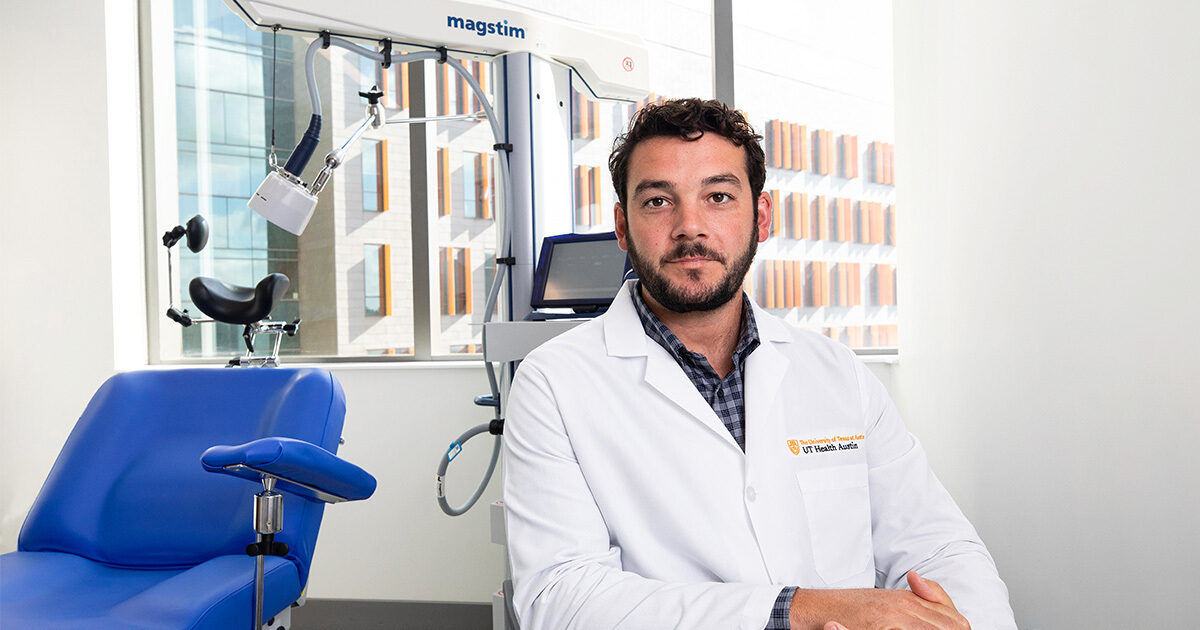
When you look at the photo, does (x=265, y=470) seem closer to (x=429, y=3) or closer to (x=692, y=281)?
(x=692, y=281)

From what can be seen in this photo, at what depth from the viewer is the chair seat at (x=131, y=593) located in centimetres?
125

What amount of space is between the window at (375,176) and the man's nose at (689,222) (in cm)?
211

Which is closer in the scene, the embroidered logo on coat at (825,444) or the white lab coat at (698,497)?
the white lab coat at (698,497)

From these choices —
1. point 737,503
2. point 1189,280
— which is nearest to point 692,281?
point 737,503

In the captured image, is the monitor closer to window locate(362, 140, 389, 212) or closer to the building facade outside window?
the building facade outside window

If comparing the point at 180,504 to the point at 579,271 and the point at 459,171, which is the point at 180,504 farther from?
the point at 459,171

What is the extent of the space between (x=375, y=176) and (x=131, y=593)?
6.15 ft

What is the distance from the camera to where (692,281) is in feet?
3.59

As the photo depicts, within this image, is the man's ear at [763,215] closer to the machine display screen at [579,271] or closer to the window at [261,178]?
the machine display screen at [579,271]

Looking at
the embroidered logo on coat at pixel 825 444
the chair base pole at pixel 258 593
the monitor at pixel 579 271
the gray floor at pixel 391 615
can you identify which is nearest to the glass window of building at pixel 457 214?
the gray floor at pixel 391 615

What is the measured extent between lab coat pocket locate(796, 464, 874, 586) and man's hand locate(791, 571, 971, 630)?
6.1 inches

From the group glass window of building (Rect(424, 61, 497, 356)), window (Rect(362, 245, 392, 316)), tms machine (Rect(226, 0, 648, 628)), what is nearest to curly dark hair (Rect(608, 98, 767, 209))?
tms machine (Rect(226, 0, 648, 628))

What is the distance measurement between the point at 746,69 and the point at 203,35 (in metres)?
2.11

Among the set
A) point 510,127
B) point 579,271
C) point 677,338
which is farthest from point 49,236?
point 677,338
